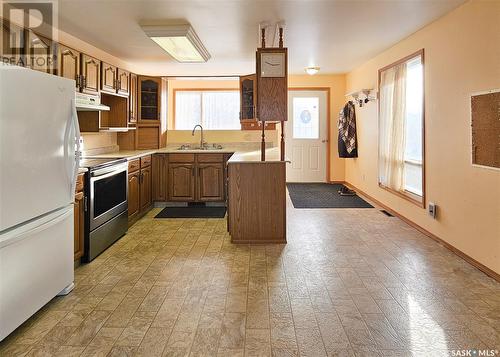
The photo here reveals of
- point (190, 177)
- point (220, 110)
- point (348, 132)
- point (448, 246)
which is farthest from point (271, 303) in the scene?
point (220, 110)

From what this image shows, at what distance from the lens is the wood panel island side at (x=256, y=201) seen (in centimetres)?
382

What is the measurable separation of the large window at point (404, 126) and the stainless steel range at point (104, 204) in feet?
10.9

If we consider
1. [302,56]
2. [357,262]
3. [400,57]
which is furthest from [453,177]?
[302,56]

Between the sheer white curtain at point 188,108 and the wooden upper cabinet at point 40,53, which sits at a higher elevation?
the sheer white curtain at point 188,108

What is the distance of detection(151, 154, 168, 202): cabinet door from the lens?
557cm

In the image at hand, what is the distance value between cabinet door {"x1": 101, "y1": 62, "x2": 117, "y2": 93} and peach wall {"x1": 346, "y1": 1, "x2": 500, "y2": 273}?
362 cm

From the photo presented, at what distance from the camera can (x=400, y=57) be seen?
475 centimetres

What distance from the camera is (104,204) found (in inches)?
142

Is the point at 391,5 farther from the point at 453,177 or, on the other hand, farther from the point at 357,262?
the point at 357,262

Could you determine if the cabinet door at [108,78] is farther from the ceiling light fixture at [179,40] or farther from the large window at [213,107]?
the large window at [213,107]

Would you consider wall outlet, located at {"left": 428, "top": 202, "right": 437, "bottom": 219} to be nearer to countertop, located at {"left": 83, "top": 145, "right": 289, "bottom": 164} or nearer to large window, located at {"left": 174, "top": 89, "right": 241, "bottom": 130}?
countertop, located at {"left": 83, "top": 145, "right": 289, "bottom": 164}

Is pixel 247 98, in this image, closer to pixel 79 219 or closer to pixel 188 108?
pixel 188 108

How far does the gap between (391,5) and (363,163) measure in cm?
359

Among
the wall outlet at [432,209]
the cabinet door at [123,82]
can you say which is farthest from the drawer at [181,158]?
the wall outlet at [432,209]
